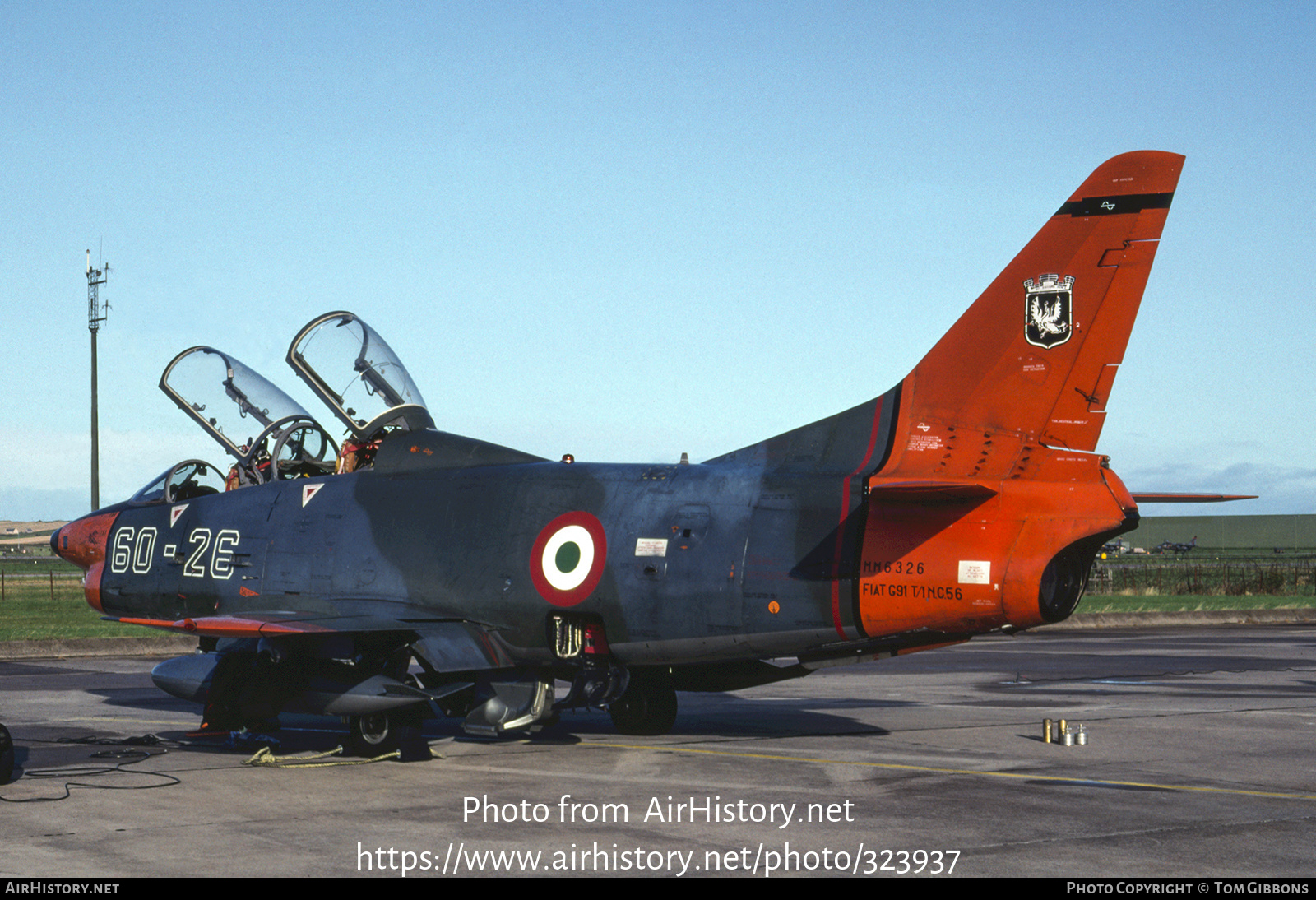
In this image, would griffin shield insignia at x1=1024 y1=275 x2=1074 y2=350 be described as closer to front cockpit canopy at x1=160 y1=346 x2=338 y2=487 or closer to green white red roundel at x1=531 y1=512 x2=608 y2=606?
green white red roundel at x1=531 y1=512 x2=608 y2=606

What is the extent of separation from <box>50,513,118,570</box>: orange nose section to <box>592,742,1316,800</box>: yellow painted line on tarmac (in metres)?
7.15

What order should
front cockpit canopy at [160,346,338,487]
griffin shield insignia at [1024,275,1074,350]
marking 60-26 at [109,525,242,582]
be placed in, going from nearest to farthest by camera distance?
1. griffin shield insignia at [1024,275,1074,350]
2. marking 60-26 at [109,525,242,582]
3. front cockpit canopy at [160,346,338,487]

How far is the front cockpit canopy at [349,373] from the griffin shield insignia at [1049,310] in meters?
7.20

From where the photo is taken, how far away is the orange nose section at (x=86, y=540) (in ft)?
55.4

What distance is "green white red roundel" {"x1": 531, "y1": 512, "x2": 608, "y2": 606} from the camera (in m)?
13.3

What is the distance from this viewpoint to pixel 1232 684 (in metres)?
21.2

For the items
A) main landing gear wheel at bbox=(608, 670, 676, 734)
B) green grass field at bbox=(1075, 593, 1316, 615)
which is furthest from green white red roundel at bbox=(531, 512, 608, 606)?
green grass field at bbox=(1075, 593, 1316, 615)

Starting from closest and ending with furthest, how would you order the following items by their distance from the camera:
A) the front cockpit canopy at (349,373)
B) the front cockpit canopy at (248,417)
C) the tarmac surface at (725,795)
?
the tarmac surface at (725,795) → the front cockpit canopy at (349,373) → the front cockpit canopy at (248,417)

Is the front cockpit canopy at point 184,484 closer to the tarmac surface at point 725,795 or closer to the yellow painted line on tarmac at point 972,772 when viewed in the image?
the tarmac surface at point 725,795

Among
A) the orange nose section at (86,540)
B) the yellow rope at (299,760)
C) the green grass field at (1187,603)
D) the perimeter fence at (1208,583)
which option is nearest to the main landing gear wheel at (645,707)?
the yellow rope at (299,760)

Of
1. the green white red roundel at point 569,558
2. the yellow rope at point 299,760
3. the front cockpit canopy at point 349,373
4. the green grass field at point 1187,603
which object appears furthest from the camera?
the green grass field at point 1187,603
